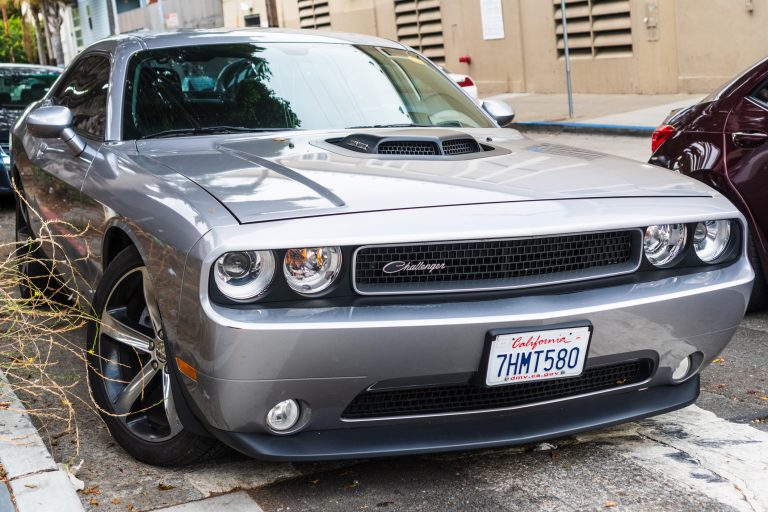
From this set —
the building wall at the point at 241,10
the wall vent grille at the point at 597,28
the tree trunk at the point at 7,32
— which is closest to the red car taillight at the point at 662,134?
the wall vent grille at the point at 597,28

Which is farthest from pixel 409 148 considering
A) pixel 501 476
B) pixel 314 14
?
pixel 314 14

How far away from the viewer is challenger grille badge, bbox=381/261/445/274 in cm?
321

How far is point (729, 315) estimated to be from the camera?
3.66m

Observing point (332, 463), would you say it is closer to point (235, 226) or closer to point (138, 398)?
point (138, 398)

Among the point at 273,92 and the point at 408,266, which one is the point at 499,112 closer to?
the point at 273,92

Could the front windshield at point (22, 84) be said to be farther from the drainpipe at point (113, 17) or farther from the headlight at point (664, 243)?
the drainpipe at point (113, 17)

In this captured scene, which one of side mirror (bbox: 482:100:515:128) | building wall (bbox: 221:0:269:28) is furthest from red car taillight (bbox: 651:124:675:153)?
building wall (bbox: 221:0:269:28)

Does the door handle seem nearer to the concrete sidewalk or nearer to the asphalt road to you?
the asphalt road

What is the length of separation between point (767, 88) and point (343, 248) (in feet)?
10.6

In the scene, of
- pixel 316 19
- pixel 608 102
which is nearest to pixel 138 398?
pixel 608 102

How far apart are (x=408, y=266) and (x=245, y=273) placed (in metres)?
0.48

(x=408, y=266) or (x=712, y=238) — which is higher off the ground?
(x=408, y=266)

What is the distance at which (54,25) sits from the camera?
50.3 meters

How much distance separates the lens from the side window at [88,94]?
4.69m
